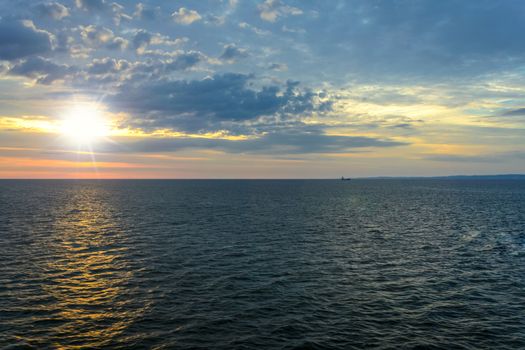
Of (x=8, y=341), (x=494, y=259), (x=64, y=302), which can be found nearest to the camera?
(x=8, y=341)

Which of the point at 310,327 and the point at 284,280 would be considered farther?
the point at 284,280

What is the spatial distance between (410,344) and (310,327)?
750 cm

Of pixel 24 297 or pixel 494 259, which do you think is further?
pixel 494 259

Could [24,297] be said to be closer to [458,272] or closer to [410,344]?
[410,344]

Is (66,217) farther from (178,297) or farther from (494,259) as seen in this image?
(494,259)

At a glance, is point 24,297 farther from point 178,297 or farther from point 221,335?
point 221,335

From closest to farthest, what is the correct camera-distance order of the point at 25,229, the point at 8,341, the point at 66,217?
1. the point at 8,341
2. the point at 25,229
3. the point at 66,217

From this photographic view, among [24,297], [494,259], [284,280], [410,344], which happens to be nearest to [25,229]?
[24,297]

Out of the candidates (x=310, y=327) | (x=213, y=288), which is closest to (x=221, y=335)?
(x=310, y=327)

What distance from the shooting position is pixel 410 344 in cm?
2633

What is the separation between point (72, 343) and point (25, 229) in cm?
6030

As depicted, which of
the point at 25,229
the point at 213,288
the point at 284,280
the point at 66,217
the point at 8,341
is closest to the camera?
the point at 8,341

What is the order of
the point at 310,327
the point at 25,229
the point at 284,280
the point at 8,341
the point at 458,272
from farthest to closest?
the point at 25,229 < the point at 458,272 < the point at 284,280 < the point at 310,327 < the point at 8,341

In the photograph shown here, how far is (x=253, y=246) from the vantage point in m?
59.6
